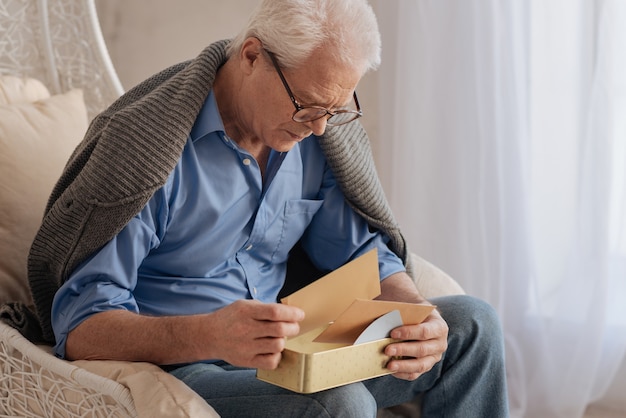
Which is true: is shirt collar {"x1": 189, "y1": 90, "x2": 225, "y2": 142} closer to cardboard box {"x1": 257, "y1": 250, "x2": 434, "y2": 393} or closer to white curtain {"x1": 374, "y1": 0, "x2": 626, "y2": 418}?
cardboard box {"x1": 257, "y1": 250, "x2": 434, "y2": 393}

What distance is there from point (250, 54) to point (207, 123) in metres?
0.14

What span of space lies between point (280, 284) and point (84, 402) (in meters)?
0.48

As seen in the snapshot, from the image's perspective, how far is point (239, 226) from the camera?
1.53m

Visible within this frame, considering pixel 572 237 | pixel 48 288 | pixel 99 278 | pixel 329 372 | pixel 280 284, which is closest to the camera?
pixel 329 372

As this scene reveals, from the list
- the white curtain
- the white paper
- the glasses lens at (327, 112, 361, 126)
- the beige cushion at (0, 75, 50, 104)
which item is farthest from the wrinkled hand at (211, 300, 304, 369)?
the white curtain

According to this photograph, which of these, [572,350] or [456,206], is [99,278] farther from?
[572,350]

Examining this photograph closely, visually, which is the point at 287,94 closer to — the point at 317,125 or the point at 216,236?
the point at 317,125

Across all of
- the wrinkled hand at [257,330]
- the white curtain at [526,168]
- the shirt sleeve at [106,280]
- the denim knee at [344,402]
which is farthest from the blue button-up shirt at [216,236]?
the white curtain at [526,168]

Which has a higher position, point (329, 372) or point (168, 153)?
point (168, 153)

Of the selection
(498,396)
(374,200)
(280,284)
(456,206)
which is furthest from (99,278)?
(456,206)

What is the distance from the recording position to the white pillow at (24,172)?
5.40 feet

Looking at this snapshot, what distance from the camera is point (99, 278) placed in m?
1.37

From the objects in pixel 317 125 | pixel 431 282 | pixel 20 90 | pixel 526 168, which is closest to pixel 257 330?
pixel 317 125

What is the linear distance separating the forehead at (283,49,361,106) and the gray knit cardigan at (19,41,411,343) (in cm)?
16
